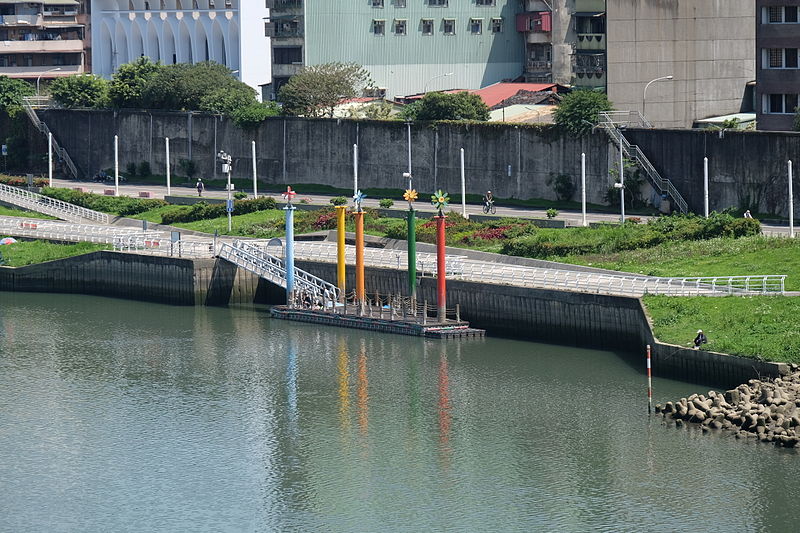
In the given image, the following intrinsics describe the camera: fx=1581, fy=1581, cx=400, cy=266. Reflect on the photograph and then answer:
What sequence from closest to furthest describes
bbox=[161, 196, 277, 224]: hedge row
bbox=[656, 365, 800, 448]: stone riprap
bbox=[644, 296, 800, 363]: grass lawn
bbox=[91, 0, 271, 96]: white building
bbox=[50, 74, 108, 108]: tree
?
bbox=[656, 365, 800, 448]: stone riprap, bbox=[644, 296, 800, 363]: grass lawn, bbox=[161, 196, 277, 224]: hedge row, bbox=[50, 74, 108, 108]: tree, bbox=[91, 0, 271, 96]: white building

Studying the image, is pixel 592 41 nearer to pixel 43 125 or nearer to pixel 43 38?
pixel 43 125

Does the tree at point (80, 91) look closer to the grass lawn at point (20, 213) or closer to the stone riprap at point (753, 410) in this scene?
the grass lawn at point (20, 213)

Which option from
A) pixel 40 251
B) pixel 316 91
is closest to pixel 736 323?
pixel 40 251

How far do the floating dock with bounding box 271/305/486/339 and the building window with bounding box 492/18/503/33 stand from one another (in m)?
71.2

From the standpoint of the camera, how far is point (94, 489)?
60000mm

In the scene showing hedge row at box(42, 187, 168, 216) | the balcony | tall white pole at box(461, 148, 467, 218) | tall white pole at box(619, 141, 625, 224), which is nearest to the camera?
tall white pole at box(619, 141, 625, 224)

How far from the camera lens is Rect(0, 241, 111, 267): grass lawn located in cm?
10731

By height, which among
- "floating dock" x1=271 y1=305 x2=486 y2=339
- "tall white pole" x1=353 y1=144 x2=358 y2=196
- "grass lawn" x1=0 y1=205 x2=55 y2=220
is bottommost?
"floating dock" x1=271 y1=305 x2=486 y2=339

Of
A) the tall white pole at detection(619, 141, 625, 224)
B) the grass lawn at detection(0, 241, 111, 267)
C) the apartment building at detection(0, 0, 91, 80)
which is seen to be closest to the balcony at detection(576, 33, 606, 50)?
the tall white pole at detection(619, 141, 625, 224)

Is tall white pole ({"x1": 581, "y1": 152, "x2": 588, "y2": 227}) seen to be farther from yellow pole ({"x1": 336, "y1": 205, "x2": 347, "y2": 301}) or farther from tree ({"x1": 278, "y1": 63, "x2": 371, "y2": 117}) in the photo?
tree ({"x1": 278, "y1": 63, "x2": 371, "y2": 117})

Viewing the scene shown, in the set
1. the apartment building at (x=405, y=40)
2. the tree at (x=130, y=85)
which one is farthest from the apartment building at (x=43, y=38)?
the apartment building at (x=405, y=40)

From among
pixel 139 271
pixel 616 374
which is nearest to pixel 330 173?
pixel 139 271

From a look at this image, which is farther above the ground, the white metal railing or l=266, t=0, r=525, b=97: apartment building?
l=266, t=0, r=525, b=97: apartment building

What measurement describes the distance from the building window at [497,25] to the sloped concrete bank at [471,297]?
63.8 m
